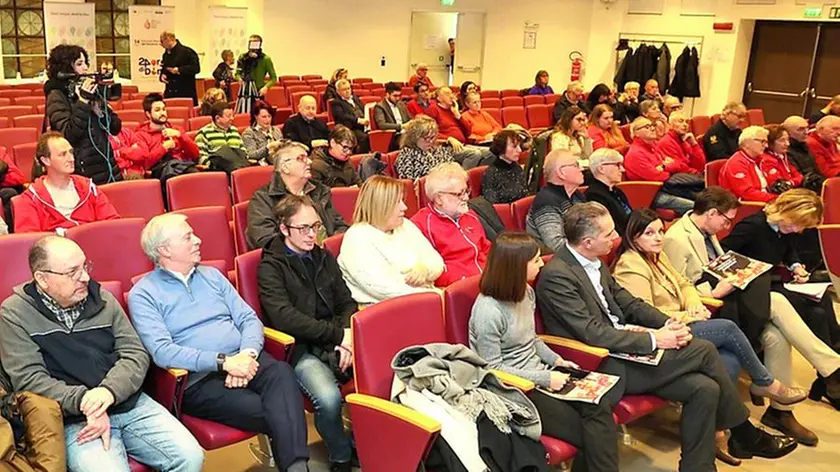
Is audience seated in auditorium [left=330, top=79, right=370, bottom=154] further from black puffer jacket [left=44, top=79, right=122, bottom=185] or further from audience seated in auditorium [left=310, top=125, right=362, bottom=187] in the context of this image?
black puffer jacket [left=44, top=79, right=122, bottom=185]

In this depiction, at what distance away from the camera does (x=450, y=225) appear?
12.6ft

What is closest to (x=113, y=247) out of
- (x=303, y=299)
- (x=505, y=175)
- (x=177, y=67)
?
(x=303, y=299)

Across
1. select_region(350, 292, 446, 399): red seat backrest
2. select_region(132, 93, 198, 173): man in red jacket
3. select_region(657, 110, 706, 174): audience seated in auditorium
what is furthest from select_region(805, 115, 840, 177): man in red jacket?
select_region(132, 93, 198, 173): man in red jacket

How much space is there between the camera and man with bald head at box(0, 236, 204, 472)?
239cm

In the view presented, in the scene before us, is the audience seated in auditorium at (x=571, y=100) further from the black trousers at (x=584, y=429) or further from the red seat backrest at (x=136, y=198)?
the black trousers at (x=584, y=429)

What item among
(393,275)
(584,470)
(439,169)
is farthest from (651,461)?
(439,169)

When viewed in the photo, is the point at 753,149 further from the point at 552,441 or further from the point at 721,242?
the point at 552,441

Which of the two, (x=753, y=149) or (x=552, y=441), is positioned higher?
(x=753, y=149)

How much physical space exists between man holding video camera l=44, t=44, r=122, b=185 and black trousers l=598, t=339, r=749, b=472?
3351 mm

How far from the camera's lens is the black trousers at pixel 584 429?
108 inches

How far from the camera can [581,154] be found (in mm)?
6520

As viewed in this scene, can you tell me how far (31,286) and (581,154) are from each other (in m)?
4.88

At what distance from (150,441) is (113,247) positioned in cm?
117

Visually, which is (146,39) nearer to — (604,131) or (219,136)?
(219,136)
